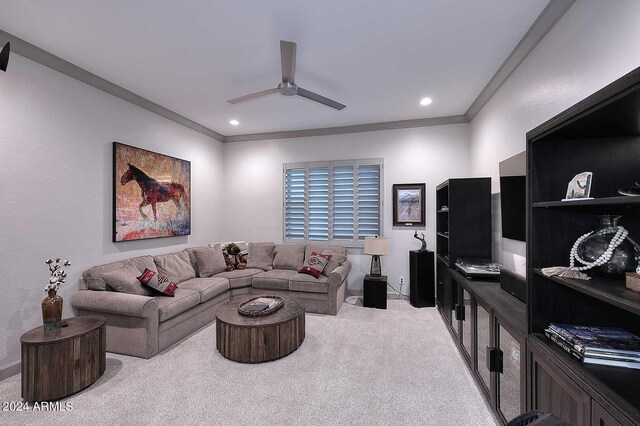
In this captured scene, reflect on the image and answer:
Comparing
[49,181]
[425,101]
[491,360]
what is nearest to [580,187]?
[491,360]

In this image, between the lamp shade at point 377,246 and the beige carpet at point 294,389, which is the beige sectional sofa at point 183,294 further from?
the lamp shade at point 377,246

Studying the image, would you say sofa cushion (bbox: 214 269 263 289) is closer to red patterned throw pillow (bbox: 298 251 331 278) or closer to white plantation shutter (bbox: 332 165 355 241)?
red patterned throw pillow (bbox: 298 251 331 278)

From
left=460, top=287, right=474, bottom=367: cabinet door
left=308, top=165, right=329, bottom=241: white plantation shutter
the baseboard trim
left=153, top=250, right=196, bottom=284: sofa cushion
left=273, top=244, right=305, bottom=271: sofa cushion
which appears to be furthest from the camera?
left=308, top=165, right=329, bottom=241: white plantation shutter

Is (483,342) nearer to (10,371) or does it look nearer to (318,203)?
(318,203)

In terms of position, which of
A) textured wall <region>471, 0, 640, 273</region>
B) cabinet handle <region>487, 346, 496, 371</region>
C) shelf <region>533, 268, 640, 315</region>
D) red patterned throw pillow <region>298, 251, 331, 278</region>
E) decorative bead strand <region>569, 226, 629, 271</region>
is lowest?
cabinet handle <region>487, 346, 496, 371</region>

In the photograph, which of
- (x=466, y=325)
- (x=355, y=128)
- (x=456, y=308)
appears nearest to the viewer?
(x=466, y=325)

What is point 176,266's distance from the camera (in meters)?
3.95

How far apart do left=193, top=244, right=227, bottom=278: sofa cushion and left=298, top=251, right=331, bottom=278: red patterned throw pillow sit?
130 centimetres

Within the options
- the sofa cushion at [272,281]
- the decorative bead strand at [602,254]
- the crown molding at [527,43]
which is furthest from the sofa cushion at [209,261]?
the crown molding at [527,43]

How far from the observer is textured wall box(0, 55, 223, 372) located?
8.18 ft

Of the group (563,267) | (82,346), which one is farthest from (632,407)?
(82,346)

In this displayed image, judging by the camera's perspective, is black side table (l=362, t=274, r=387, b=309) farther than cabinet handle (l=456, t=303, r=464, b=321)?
Yes

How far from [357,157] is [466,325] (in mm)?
3129

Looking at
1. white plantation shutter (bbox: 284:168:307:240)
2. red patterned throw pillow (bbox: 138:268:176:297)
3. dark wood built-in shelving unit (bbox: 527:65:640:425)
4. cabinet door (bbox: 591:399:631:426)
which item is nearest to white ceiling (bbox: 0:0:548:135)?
dark wood built-in shelving unit (bbox: 527:65:640:425)
